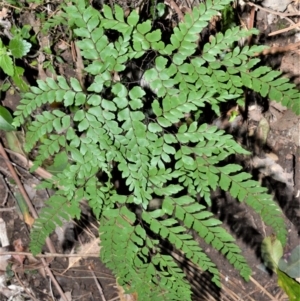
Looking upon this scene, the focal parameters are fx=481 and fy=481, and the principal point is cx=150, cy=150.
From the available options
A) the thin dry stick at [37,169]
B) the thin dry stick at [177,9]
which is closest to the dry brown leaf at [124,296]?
the thin dry stick at [37,169]

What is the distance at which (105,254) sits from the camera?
2174mm

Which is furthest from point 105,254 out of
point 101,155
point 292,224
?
point 292,224

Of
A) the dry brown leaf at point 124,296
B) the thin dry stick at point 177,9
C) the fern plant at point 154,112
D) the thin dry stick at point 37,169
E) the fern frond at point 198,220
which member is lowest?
the dry brown leaf at point 124,296

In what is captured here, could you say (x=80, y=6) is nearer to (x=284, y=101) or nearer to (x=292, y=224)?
(x=284, y=101)

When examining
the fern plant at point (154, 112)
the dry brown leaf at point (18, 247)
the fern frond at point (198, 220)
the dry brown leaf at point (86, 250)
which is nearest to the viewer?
the fern plant at point (154, 112)

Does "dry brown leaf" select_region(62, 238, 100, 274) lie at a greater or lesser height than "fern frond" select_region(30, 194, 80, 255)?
lesser

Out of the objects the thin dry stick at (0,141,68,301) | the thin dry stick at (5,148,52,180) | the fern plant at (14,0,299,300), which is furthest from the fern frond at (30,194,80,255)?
the thin dry stick at (0,141,68,301)

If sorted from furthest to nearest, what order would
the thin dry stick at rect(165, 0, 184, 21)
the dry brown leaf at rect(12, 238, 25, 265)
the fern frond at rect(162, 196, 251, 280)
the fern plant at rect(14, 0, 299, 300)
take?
the dry brown leaf at rect(12, 238, 25, 265) → the thin dry stick at rect(165, 0, 184, 21) → the fern frond at rect(162, 196, 251, 280) → the fern plant at rect(14, 0, 299, 300)

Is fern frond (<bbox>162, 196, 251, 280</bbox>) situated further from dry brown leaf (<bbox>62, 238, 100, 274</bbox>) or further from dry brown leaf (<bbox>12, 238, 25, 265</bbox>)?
dry brown leaf (<bbox>12, 238, 25, 265</bbox>)

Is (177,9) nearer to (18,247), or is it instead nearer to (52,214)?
(52,214)

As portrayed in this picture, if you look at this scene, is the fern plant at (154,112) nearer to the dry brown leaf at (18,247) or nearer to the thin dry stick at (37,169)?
the thin dry stick at (37,169)

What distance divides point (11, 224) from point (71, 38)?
142 centimetres

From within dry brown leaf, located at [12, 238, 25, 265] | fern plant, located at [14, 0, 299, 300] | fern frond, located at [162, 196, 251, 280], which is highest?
fern plant, located at [14, 0, 299, 300]

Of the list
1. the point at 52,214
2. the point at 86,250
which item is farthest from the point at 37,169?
the point at 52,214
